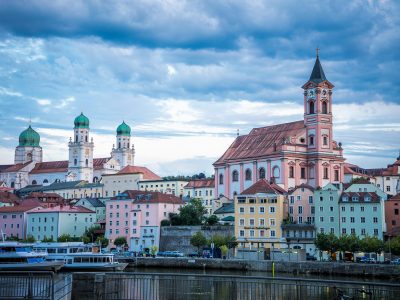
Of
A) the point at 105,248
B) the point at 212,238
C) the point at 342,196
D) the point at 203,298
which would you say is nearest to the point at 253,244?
the point at 212,238

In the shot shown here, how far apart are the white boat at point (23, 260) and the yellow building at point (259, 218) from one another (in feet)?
97.8

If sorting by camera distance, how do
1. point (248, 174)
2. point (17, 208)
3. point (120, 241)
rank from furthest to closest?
1. point (248, 174)
2. point (17, 208)
3. point (120, 241)

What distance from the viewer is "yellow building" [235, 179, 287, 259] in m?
94.0

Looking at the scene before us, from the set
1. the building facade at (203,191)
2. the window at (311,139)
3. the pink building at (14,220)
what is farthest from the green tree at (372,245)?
the building facade at (203,191)

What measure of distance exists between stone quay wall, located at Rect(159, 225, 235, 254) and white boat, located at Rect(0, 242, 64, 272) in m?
32.2

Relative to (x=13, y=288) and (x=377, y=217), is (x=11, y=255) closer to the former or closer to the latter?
(x=13, y=288)

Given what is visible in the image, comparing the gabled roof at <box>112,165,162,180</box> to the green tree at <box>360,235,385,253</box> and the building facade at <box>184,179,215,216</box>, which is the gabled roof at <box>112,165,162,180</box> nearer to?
the building facade at <box>184,179,215,216</box>

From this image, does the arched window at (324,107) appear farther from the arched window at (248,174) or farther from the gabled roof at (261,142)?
the arched window at (248,174)

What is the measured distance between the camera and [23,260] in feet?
232

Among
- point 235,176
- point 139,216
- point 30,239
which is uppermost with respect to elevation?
point 235,176

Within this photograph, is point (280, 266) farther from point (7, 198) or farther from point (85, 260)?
point (7, 198)

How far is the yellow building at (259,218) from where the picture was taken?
94.0 metres

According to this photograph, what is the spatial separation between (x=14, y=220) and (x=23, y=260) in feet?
175

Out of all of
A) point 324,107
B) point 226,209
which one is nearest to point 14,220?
point 226,209
